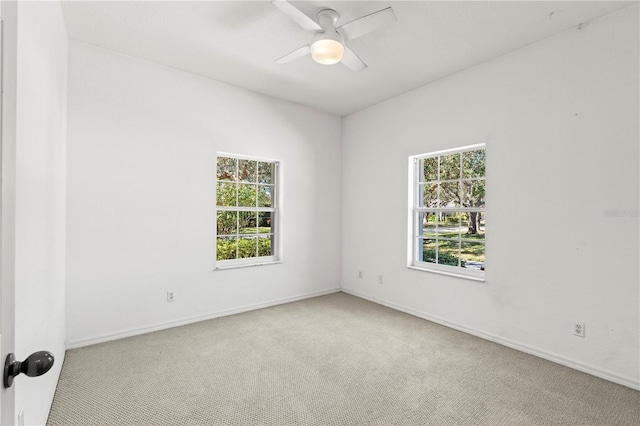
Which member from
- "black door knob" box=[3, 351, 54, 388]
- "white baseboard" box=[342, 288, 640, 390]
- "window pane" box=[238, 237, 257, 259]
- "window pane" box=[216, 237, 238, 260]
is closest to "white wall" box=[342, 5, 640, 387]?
"white baseboard" box=[342, 288, 640, 390]

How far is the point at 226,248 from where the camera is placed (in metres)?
4.05

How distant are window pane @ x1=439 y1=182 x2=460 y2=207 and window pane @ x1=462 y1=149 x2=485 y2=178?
0.17 m

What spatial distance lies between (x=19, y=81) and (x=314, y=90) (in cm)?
318

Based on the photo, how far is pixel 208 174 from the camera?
3.78 metres

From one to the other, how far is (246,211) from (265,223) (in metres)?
0.34

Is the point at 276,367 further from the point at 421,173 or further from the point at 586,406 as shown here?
the point at 421,173

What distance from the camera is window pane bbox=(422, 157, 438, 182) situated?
3.97 metres

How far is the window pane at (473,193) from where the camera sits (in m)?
3.51

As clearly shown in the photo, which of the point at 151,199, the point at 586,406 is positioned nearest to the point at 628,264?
the point at 586,406

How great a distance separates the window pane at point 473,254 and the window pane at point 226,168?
290 cm

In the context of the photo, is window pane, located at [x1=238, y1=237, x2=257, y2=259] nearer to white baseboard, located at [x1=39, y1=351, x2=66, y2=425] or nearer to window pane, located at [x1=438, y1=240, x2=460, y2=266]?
white baseboard, located at [x1=39, y1=351, x2=66, y2=425]

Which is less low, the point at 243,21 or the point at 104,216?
the point at 243,21

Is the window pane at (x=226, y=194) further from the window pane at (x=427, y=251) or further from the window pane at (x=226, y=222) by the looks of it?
the window pane at (x=427, y=251)

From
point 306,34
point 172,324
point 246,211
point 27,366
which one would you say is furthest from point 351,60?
point 172,324
